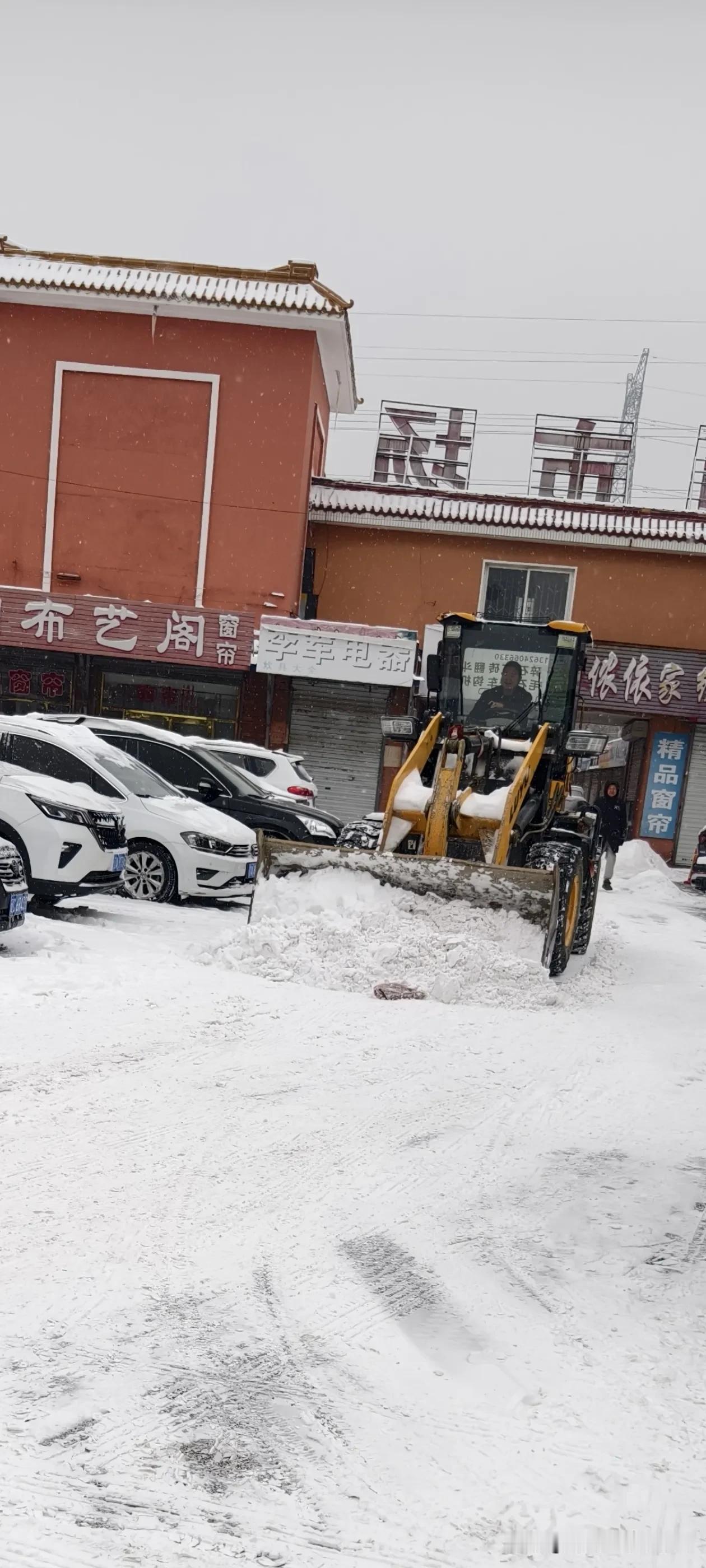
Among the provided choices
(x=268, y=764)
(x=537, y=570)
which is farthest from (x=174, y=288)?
(x=268, y=764)

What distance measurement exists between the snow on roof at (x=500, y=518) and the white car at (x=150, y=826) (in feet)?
38.7

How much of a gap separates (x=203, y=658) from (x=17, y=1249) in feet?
56.8

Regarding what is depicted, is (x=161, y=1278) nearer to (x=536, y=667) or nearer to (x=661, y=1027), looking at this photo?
(x=661, y=1027)

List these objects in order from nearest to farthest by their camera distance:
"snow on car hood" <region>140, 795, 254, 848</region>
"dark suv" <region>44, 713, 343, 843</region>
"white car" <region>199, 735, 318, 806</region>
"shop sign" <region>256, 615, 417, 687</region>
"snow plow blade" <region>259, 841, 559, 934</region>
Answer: "snow plow blade" <region>259, 841, 559, 934</region>
"snow on car hood" <region>140, 795, 254, 848</region>
"dark suv" <region>44, 713, 343, 843</region>
"white car" <region>199, 735, 318, 806</region>
"shop sign" <region>256, 615, 417, 687</region>

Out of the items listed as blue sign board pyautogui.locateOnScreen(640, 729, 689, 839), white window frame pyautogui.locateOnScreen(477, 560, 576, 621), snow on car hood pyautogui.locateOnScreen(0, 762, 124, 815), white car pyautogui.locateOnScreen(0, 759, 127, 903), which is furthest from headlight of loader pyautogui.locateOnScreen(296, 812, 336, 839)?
blue sign board pyautogui.locateOnScreen(640, 729, 689, 839)

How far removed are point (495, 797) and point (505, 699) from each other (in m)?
1.34

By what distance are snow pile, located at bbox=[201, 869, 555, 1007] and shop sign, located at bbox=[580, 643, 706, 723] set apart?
14.0 metres

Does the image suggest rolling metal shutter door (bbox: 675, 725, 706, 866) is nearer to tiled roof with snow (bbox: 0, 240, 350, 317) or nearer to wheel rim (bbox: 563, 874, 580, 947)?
tiled roof with snow (bbox: 0, 240, 350, 317)

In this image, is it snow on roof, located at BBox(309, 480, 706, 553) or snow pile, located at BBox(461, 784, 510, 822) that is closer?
snow pile, located at BBox(461, 784, 510, 822)

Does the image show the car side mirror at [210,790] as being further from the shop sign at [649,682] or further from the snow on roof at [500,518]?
the shop sign at [649,682]

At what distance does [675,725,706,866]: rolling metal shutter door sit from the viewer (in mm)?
23578

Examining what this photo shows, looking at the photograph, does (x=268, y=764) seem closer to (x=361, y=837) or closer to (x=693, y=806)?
(x=361, y=837)

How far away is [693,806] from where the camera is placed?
2370 cm

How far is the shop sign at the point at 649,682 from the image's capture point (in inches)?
869
